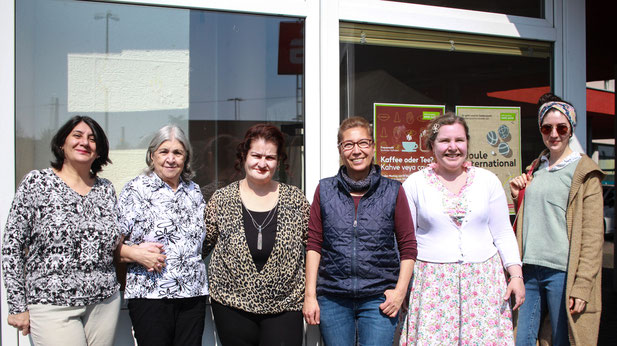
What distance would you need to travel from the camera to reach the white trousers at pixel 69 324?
7.97ft

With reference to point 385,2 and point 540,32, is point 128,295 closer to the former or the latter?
point 385,2

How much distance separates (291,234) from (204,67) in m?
1.50

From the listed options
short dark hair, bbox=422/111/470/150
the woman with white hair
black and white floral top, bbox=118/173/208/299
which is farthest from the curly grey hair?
short dark hair, bbox=422/111/470/150

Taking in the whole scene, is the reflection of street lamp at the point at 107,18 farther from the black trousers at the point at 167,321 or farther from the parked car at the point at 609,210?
the parked car at the point at 609,210

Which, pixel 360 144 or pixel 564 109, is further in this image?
pixel 564 109

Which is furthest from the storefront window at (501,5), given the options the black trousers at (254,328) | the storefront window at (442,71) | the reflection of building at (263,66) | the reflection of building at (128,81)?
the black trousers at (254,328)

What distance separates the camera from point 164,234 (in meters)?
2.67

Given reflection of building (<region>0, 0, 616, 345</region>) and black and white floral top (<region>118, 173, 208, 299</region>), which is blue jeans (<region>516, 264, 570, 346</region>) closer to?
reflection of building (<region>0, 0, 616, 345</region>)

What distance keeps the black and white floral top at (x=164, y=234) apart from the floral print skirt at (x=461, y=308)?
127 cm

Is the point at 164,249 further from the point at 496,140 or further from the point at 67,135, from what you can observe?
the point at 496,140

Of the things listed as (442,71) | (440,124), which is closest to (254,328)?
(440,124)

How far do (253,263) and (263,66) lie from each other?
5.25 feet

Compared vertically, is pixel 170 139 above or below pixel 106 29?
below

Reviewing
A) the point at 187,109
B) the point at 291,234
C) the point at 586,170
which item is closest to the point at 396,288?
the point at 291,234
